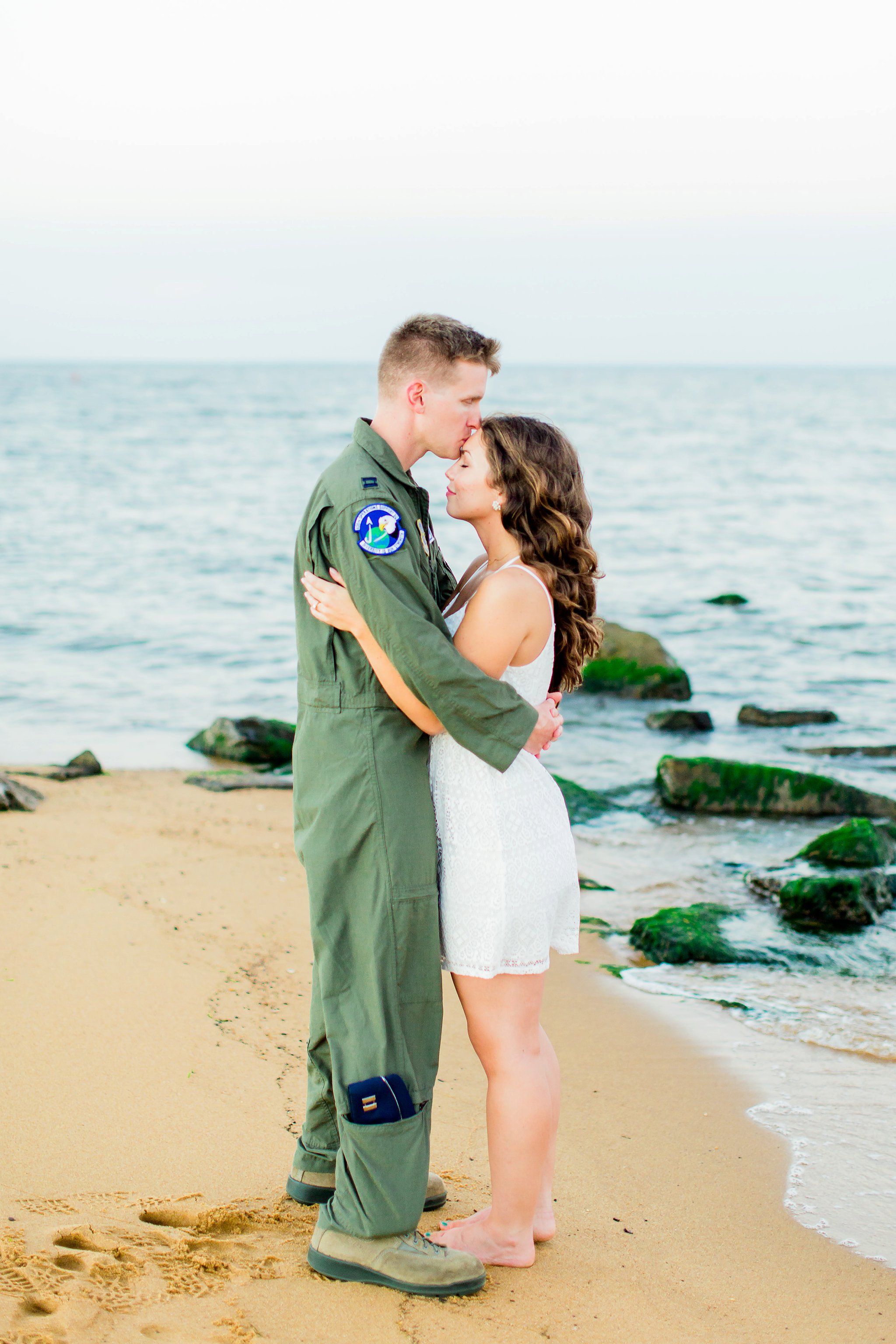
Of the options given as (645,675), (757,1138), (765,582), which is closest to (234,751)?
(645,675)

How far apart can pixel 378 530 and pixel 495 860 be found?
93 cm

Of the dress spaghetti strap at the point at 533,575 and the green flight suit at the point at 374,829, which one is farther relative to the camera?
the dress spaghetti strap at the point at 533,575

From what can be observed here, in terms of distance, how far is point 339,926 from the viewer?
3.25 m

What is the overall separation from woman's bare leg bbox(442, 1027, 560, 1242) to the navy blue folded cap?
0.45m

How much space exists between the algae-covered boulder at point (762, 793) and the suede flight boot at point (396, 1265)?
6115 millimetres

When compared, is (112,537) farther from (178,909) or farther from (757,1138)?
(757,1138)

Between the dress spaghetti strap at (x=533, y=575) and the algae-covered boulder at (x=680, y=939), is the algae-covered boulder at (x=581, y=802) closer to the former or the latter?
the algae-covered boulder at (x=680, y=939)

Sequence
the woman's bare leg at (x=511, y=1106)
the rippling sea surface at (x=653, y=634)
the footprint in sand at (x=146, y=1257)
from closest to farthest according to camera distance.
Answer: the footprint in sand at (x=146, y=1257), the woman's bare leg at (x=511, y=1106), the rippling sea surface at (x=653, y=634)

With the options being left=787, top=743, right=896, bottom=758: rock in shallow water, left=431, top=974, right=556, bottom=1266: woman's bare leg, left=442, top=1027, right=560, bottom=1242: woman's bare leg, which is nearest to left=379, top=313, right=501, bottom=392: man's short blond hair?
left=431, top=974, right=556, bottom=1266: woman's bare leg

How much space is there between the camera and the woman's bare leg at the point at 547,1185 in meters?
3.38

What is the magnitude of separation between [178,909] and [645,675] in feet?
26.5

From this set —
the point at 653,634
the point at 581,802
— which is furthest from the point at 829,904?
the point at 653,634

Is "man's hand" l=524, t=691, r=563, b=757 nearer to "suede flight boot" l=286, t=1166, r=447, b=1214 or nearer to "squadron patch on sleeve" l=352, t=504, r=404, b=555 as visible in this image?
"squadron patch on sleeve" l=352, t=504, r=404, b=555

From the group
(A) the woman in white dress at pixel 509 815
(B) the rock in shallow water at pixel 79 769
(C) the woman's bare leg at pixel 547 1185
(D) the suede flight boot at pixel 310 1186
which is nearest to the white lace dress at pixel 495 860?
(A) the woman in white dress at pixel 509 815
